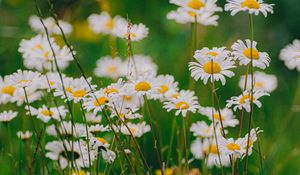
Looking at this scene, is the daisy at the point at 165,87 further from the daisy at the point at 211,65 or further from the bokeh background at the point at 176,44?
the bokeh background at the point at 176,44

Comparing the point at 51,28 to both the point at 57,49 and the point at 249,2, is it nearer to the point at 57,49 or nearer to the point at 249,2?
the point at 57,49

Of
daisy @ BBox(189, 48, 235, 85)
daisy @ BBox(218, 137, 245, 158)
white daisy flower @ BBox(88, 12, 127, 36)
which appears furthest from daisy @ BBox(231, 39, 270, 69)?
white daisy flower @ BBox(88, 12, 127, 36)

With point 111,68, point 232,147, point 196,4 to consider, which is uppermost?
point 196,4

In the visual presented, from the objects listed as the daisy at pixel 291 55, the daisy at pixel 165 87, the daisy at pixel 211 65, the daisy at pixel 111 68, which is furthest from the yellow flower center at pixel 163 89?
the daisy at pixel 111 68

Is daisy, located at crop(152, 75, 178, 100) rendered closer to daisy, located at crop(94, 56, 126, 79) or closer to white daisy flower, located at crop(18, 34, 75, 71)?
white daisy flower, located at crop(18, 34, 75, 71)

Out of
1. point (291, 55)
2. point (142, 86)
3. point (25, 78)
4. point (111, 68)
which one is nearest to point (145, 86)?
point (142, 86)

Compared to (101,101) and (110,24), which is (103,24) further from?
(101,101)

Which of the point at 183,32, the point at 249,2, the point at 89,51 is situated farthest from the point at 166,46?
the point at 249,2
